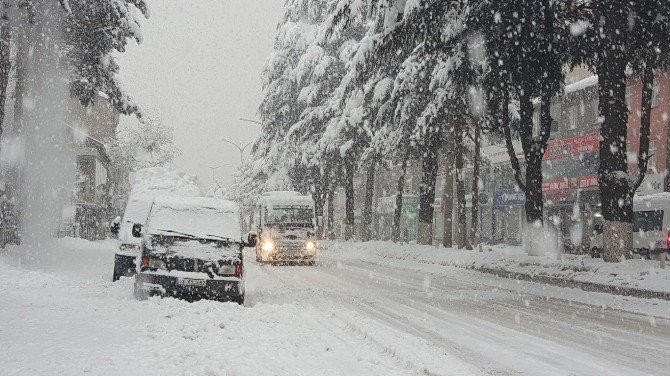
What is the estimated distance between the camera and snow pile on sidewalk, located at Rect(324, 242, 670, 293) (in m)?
14.8

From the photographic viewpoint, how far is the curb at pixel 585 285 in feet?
46.3

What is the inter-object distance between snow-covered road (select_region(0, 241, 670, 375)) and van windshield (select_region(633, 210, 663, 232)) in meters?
13.3

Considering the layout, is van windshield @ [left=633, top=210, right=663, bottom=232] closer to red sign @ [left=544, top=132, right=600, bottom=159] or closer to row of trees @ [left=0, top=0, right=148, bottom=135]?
red sign @ [left=544, top=132, right=600, bottom=159]

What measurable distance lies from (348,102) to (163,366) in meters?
28.1

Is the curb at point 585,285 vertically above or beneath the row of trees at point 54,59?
beneath

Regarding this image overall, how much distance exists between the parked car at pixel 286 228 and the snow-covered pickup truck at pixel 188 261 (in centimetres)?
1287

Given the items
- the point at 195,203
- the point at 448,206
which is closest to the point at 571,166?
the point at 448,206

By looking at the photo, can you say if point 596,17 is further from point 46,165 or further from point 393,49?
point 46,165

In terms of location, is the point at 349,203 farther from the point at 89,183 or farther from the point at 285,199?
the point at 89,183

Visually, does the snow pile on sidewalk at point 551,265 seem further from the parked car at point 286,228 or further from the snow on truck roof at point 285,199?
the snow on truck roof at point 285,199

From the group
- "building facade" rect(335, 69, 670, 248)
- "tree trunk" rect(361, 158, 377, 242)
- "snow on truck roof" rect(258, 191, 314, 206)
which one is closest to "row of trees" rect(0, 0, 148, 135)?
"snow on truck roof" rect(258, 191, 314, 206)

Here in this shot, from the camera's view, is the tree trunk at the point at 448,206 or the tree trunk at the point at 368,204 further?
the tree trunk at the point at 368,204

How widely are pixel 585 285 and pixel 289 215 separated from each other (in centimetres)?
1284

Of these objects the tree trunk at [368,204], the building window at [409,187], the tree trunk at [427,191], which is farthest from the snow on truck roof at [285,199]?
the building window at [409,187]
